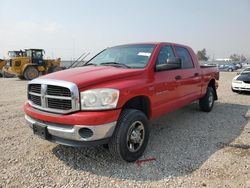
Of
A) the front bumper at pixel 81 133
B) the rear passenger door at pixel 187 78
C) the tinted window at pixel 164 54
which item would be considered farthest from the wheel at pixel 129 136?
the rear passenger door at pixel 187 78

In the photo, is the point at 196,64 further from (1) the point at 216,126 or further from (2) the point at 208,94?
(1) the point at 216,126

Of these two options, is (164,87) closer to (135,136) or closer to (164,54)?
(164,54)

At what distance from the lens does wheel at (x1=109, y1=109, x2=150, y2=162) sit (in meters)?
3.19

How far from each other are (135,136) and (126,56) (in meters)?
1.65

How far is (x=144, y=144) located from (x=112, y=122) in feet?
2.85

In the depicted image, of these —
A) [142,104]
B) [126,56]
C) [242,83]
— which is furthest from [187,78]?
[242,83]

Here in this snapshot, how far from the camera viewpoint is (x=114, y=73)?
341 centimetres

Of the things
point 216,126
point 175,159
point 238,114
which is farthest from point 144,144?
point 238,114

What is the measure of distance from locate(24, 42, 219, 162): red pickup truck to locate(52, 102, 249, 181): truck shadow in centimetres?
27

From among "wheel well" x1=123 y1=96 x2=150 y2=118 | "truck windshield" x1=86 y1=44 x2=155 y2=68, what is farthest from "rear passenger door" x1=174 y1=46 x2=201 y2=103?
"wheel well" x1=123 y1=96 x2=150 y2=118

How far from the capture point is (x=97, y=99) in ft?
9.87

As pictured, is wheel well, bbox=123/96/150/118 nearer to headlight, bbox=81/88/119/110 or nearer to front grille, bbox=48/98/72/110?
headlight, bbox=81/88/119/110

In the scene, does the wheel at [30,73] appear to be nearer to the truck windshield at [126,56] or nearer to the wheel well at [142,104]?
the truck windshield at [126,56]

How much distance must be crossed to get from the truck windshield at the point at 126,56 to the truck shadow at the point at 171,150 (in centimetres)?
152
